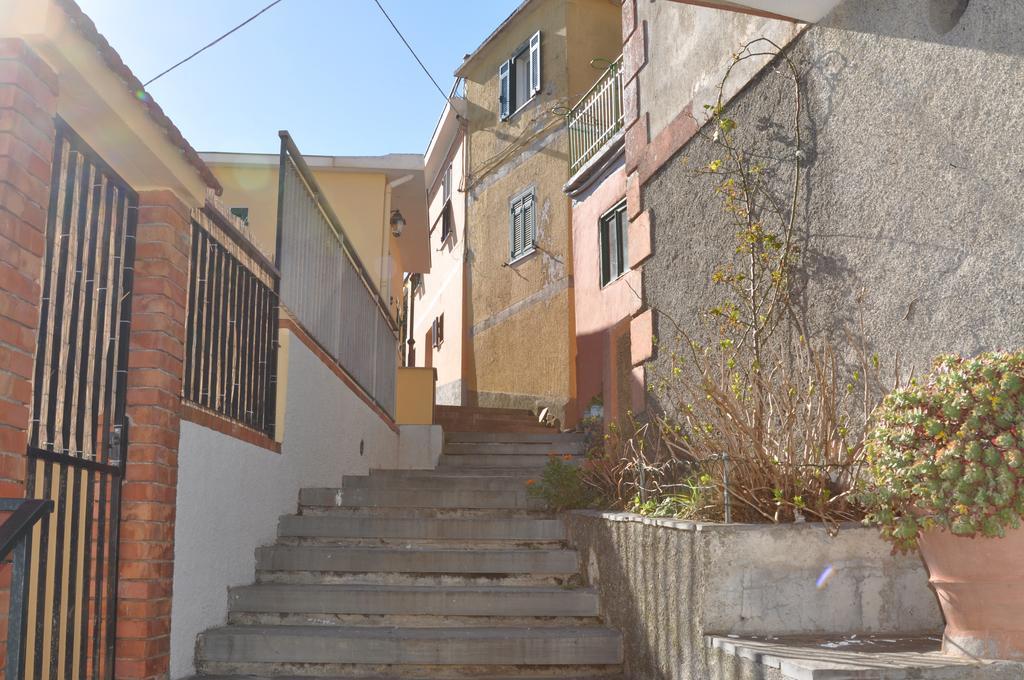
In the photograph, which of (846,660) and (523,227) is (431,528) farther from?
(523,227)

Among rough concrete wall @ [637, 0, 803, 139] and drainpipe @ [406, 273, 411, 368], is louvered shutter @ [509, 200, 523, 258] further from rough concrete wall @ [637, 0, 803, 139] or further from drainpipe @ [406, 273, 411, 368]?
rough concrete wall @ [637, 0, 803, 139]

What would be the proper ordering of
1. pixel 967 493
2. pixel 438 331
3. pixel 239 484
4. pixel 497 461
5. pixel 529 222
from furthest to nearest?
pixel 438 331
pixel 529 222
pixel 497 461
pixel 239 484
pixel 967 493

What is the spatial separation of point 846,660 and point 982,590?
0.50 m

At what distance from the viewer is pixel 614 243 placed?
12.6m

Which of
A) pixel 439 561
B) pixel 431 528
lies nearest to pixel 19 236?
pixel 439 561

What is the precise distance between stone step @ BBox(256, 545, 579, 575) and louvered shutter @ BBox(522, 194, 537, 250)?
990cm

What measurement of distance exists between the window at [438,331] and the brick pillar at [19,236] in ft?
55.4

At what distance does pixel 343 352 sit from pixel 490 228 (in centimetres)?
922

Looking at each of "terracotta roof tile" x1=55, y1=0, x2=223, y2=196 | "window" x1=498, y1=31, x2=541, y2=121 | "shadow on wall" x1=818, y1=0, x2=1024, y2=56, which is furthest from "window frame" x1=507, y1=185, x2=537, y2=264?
"terracotta roof tile" x1=55, y1=0, x2=223, y2=196

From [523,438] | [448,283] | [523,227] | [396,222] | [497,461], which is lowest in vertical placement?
[497,461]

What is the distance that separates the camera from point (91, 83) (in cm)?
348

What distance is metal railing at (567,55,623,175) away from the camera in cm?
1250

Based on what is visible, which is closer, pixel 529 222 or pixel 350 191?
pixel 350 191

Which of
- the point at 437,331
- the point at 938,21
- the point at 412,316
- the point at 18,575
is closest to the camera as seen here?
the point at 18,575
